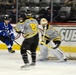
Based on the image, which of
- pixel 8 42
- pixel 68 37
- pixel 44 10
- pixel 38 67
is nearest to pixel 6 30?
pixel 8 42

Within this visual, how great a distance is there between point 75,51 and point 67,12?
197 centimetres

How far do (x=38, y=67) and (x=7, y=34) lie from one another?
2.89 metres

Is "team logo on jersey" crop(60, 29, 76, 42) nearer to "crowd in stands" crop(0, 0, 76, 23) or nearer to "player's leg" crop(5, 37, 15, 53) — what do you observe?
"crowd in stands" crop(0, 0, 76, 23)

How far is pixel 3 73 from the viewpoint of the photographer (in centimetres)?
773

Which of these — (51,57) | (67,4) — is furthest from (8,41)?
(67,4)

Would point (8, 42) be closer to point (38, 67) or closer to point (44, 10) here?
point (44, 10)

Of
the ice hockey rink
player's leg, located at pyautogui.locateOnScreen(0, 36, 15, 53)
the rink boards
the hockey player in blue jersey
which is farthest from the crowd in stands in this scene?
the ice hockey rink

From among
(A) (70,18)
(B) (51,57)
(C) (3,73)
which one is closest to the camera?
(C) (3,73)

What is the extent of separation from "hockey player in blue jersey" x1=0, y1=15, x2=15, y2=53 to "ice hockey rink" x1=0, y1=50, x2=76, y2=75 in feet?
3.07

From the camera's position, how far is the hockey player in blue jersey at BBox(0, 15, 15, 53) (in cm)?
1115

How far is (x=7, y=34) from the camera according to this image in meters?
11.2

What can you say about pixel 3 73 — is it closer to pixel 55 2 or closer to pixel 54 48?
pixel 54 48

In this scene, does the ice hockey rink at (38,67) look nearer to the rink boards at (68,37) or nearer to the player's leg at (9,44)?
the player's leg at (9,44)

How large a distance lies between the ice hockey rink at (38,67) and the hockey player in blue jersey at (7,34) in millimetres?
936
